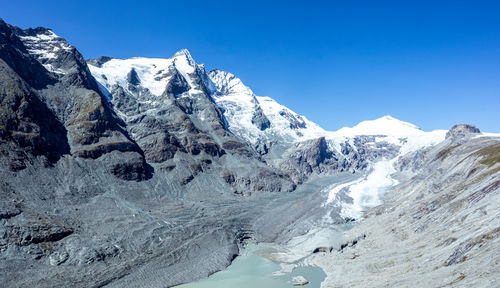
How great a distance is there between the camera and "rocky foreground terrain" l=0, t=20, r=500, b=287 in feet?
177

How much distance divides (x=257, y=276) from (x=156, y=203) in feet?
184

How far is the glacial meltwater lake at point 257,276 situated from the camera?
60.7 meters

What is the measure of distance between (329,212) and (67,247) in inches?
3553

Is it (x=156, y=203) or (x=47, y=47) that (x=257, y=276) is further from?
(x=47, y=47)

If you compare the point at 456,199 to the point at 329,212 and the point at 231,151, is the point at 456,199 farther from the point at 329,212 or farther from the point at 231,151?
the point at 231,151

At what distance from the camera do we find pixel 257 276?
214 feet

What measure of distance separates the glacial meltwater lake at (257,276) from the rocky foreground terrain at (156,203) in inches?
111

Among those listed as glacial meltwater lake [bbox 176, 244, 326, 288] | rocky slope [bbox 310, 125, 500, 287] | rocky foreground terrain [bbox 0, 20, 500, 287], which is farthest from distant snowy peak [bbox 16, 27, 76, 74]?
rocky slope [bbox 310, 125, 500, 287]

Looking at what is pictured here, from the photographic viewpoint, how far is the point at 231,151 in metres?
176

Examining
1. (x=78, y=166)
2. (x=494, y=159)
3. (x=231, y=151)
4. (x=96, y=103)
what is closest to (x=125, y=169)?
(x=78, y=166)

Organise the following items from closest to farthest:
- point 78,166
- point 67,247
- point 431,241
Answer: point 431,241
point 67,247
point 78,166

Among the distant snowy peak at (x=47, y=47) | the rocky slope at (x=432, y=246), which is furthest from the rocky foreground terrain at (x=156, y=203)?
the distant snowy peak at (x=47, y=47)

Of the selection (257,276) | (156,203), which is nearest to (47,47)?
(156,203)

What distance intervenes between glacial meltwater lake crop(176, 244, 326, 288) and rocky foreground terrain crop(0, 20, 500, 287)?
2.82 meters
